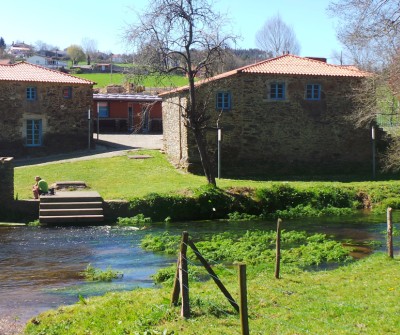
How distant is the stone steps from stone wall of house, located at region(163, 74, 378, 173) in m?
8.91

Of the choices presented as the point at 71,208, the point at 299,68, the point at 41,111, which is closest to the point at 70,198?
the point at 71,208

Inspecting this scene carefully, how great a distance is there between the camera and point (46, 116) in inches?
1585

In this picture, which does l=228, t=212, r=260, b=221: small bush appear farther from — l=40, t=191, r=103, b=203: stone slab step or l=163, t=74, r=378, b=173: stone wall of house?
l=163, t=74, r=378, b=173: stone wall of house

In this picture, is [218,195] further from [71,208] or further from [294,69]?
[294,69]

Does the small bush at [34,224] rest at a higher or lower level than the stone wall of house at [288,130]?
lower

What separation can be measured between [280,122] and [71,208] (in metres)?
14.3

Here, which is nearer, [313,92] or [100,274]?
[100,274]

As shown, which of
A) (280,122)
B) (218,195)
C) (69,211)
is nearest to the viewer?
(69,211)

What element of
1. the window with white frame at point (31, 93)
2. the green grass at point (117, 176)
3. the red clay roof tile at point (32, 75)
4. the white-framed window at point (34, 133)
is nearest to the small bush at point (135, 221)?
the green grass at point (117, 176)

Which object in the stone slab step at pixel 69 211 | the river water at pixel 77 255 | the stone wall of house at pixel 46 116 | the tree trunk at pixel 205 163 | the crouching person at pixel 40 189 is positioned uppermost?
the stone wall of house at pixel 46 116

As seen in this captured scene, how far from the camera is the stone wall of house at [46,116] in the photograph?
39344 mm

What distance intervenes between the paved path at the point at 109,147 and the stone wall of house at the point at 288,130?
4.94 meters

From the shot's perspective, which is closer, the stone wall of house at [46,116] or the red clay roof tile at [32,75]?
the stone wall of house at [46,116]

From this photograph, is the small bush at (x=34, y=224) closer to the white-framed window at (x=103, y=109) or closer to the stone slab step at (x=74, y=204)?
the stone slab step at (x=74, y=204)
